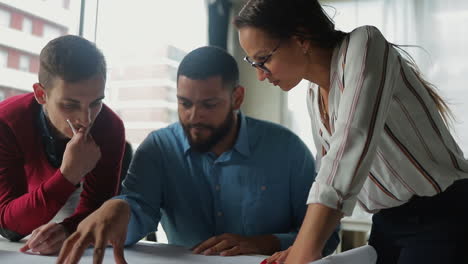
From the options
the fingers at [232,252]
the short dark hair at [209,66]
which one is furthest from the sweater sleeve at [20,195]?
the short dark hair at [209,66]

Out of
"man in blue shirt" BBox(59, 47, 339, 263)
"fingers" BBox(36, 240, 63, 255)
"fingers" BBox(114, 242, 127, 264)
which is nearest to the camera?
"fingers" BBox(114, 242, 127, 264)

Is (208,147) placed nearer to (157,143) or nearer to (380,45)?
(157,143)

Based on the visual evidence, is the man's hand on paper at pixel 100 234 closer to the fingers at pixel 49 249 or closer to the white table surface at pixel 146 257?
the white table surface at pixel 146 257

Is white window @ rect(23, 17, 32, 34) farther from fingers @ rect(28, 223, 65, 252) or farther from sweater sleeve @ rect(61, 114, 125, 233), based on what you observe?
fingers @ rect(28, 223, 65, 252)

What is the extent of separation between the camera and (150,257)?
44.0 inches

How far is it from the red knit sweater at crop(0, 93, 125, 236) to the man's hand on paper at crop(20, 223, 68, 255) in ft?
0.20

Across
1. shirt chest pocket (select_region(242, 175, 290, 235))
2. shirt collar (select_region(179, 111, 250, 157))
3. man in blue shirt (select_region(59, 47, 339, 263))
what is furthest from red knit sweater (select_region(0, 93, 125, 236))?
shirt chest pocket (select_region(242, 175, 290, 235))

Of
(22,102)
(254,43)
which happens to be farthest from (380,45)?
(22,102)

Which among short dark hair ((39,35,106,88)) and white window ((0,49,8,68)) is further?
white window ((0,49,8,68))

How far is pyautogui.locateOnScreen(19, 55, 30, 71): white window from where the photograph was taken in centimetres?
220

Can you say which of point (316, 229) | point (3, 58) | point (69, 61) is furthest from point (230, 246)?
point (3, 58)

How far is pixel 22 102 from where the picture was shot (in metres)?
1.38

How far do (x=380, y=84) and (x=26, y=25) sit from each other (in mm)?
1936

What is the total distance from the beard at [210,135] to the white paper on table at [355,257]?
75 centimetres
